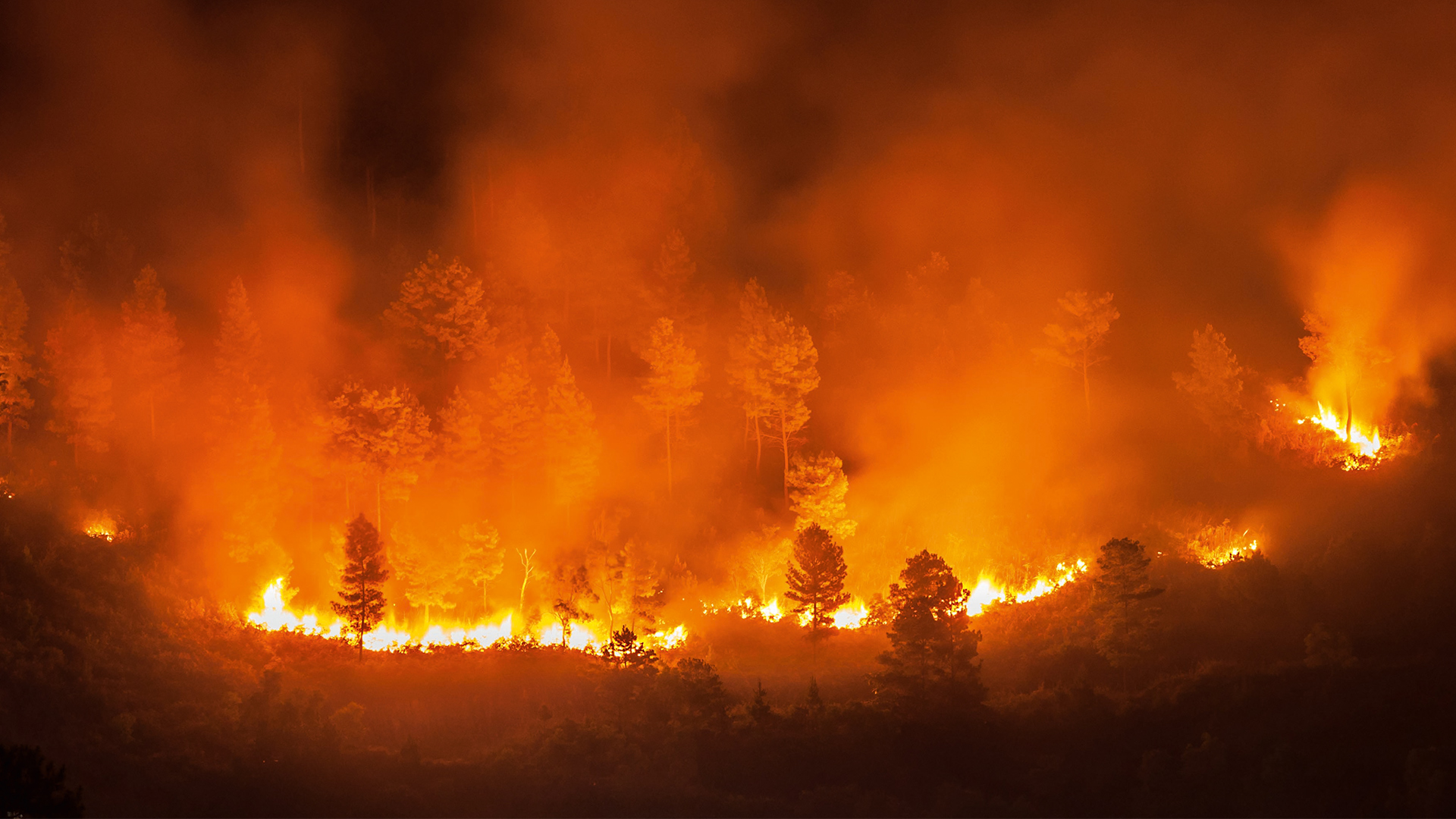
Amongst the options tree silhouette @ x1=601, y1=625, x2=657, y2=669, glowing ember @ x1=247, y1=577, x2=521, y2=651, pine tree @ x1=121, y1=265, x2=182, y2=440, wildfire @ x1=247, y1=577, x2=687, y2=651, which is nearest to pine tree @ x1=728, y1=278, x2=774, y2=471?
wildfire @ x1=247, y1=577, x2=687, y2=651

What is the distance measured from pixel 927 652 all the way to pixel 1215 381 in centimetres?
2274

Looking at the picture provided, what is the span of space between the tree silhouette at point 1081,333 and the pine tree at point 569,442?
72.5 ft

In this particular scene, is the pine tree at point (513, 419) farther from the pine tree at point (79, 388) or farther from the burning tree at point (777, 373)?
the pine tree at point (79, 388)

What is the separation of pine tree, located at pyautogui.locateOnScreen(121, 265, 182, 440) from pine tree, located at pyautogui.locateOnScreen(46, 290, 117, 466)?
1.26m

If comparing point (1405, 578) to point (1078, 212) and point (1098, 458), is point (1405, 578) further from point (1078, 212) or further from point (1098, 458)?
point (1078, 212)

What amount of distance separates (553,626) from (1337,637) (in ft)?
90.3

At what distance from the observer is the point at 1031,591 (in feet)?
138

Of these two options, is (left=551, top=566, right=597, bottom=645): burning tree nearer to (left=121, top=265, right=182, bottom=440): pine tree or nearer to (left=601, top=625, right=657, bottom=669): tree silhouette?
(left=601, top=625, right=657, bottom=669): tree silhouette

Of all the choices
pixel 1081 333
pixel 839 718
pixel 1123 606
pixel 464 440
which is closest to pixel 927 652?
pixel 839 718

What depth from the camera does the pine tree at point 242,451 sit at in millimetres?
46406

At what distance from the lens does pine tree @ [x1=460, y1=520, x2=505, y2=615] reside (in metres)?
44.2

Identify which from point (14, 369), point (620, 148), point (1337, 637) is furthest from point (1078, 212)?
point (14, 369)

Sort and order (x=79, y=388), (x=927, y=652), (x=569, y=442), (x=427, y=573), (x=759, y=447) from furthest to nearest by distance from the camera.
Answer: (x=759, y=447) → (x=79, y=388) → (x=569, y=442) → (x=427, y=573) → (x=927, y=652)

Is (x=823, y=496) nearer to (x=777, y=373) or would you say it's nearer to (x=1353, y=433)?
(x=777, y=373)
